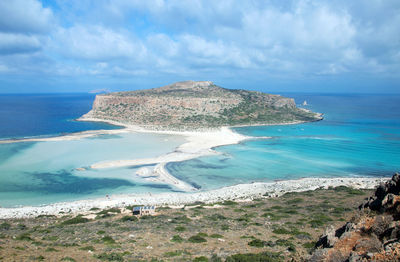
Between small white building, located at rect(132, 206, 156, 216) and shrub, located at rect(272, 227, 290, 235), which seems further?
small white building, located at rect(132, 206, 156, 216)

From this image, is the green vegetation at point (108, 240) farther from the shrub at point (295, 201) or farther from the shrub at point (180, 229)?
the shrub at point (295, 201)

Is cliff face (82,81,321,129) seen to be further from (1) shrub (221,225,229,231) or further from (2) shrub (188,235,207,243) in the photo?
(2) shrub (188,235,207,243)

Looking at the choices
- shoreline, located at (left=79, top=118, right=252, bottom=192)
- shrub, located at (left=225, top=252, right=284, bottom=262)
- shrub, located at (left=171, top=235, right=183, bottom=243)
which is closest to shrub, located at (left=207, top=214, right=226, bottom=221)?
shrub, located at (left=171, top=235, right=183, bottom=243)

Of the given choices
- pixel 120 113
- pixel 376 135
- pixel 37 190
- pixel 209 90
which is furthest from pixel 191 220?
pixel 209 90

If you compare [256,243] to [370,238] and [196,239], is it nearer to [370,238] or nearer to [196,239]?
[196,239]

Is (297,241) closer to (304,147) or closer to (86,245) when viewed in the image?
(86,245)

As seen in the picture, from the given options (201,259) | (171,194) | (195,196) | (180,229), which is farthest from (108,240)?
(171,194)
